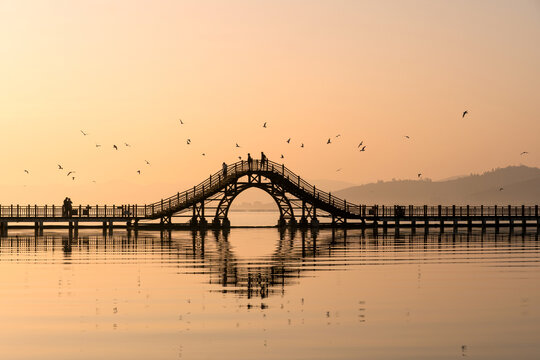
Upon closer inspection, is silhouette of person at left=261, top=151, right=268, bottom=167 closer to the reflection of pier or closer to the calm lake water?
the reflection of pier

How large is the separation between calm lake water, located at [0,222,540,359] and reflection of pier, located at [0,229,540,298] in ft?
0.49

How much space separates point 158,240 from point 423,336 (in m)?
44.8

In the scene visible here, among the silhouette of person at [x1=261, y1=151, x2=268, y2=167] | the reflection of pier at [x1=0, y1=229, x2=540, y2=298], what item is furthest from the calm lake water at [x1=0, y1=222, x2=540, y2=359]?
the silhouette of person at [x1=261, y1=151, x2=268, y2=167]

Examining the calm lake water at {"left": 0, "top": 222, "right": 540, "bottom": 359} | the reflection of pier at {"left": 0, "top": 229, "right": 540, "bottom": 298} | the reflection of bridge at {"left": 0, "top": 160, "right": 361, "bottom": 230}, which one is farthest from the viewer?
the reflection of bridge at {"left": 0, "top": 160, "right": 361, "bottom": 230}

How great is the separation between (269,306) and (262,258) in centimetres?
1965

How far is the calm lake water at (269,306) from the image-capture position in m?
19.4

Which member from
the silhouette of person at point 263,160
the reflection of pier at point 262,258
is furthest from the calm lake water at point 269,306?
the silhouette of person at point 263,160

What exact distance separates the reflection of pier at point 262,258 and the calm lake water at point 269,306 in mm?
149

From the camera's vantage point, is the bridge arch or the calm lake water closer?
the calm lake water

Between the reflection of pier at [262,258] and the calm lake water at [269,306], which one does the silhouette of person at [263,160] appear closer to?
the reflection of pier at [262,258]

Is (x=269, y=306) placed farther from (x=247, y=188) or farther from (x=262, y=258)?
(x=247, y=188)

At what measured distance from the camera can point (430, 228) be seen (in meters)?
94.9

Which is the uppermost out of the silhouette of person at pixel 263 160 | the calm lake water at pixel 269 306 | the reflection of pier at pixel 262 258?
the silhouette of person at pixel 263 160

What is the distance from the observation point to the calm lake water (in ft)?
63.5
